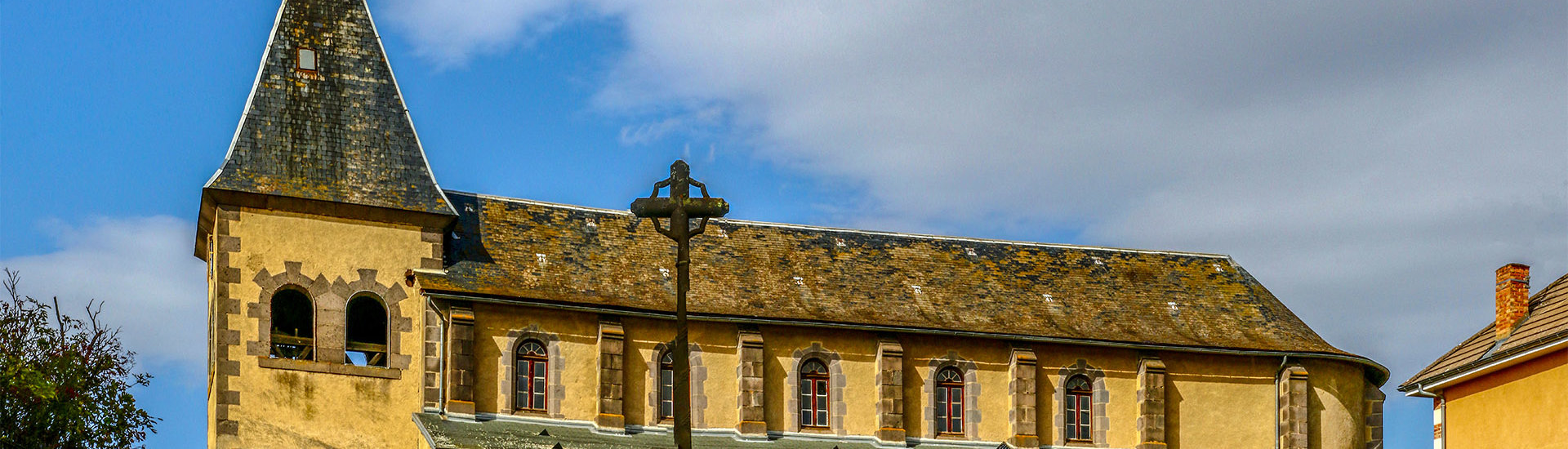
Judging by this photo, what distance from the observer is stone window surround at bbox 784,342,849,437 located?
174ft

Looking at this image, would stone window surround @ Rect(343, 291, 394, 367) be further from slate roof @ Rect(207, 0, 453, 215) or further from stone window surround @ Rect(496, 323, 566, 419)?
stone window surround @ Rect(496, 323, 566, 419)

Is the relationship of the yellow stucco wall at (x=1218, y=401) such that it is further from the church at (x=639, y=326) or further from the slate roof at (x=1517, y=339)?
the slate roof at (x=1517, y=339)

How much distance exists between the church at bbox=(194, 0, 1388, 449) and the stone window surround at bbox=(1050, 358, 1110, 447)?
0.06 m

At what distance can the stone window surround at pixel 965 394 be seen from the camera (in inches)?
2126

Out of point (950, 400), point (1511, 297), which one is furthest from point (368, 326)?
point (1511, 297)

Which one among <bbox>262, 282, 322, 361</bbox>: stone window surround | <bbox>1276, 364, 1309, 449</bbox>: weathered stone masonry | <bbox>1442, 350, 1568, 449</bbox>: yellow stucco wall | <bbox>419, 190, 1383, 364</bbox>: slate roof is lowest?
<bbox>1442, 350, 1568, 449</bbox>: yellow stucco wall

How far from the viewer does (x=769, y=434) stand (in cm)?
5259

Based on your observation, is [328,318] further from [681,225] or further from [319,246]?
[681,225]

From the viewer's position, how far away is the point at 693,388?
52.7 metres

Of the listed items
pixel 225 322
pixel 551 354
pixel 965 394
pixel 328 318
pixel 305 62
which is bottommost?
pixel 965 394

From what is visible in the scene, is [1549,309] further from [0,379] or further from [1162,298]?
[0,379]

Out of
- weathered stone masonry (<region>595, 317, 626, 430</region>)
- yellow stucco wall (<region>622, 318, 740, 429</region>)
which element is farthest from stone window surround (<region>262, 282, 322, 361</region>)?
yellow stucco wall (<region>622, 318, 740, 429</region>)

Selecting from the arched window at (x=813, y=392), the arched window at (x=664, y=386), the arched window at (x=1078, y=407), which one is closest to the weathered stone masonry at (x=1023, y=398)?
the arched window at (x=1078, y=407)

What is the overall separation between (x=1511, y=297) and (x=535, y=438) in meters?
21.0
